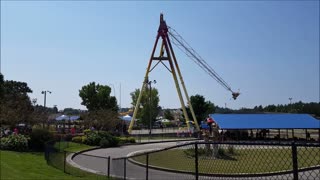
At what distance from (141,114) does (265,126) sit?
147 feet

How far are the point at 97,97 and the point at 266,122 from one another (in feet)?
139

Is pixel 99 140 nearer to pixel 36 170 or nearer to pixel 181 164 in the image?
pixel 181 164

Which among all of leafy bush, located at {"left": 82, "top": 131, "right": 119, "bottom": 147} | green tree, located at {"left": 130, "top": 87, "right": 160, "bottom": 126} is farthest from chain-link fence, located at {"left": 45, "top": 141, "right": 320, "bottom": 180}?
green tree, located at {"left": 130, "top": 87, "right": 160, "bottom": 126}

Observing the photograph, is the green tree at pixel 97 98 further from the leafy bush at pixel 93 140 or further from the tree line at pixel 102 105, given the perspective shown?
the leafy bush at pixel 93 140

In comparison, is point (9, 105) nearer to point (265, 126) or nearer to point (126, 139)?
point (126, 139)

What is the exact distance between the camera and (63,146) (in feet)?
106

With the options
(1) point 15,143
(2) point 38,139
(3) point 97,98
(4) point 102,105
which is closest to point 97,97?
(3) point 97,98

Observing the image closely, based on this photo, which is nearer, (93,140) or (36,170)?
(36,170)

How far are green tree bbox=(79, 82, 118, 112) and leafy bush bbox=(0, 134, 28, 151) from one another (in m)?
49.1

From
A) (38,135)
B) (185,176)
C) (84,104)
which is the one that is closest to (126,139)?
(38,135)

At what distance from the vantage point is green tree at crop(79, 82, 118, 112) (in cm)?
7844

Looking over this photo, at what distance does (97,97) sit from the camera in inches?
3100

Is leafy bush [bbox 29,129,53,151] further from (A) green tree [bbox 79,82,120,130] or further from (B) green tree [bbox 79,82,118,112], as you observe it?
(B) green tree [bbox 79,82,118,112]

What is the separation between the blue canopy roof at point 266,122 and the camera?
42906mm
